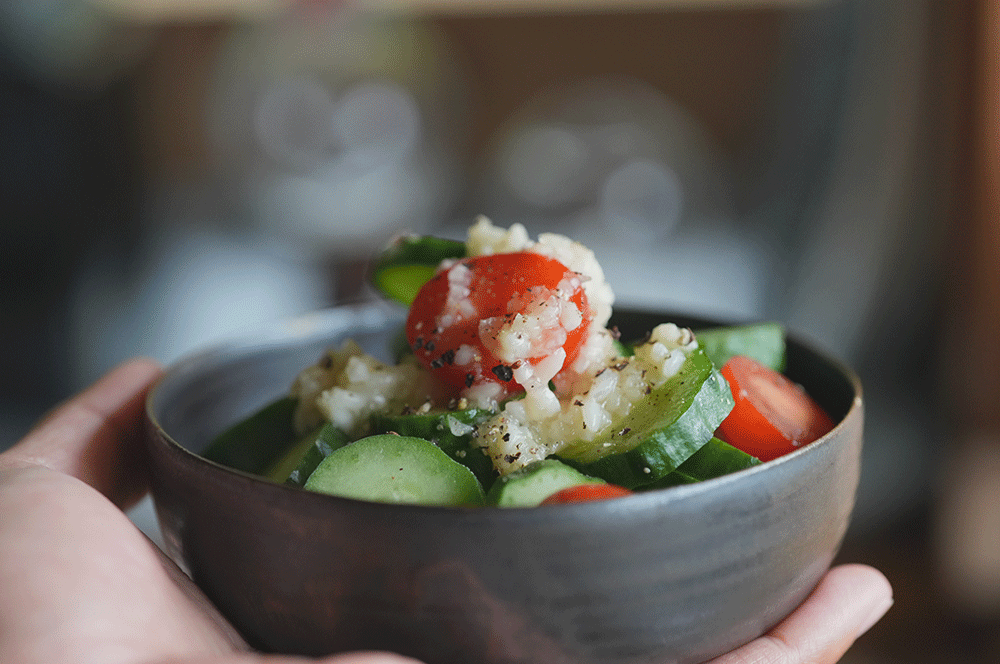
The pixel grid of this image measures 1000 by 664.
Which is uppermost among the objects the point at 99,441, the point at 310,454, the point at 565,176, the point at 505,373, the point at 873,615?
the point at 505,373

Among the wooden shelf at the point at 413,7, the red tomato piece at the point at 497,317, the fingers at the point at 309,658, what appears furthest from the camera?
the wooden shelf at the point at 413,7

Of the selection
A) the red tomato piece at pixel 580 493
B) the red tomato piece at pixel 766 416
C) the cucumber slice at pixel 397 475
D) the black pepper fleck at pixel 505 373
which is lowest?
the red tomato piece at pixel 766 416

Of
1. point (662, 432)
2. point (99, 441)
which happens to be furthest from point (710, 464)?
point (99, 441)

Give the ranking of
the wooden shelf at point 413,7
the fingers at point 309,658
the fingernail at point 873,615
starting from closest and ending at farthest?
the fingers at point 309,658 → the fingernail at point 873,615 → the wooden shelf at point 413,7

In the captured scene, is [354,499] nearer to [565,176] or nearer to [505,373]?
[505,373]

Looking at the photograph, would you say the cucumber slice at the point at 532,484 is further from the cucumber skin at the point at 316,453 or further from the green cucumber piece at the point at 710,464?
the cucumber skin at the point at 316,453

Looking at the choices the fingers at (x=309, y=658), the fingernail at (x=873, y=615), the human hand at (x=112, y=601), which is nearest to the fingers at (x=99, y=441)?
the human hand at (x=112, y=601)
